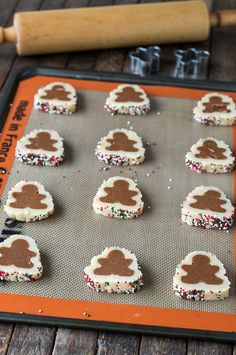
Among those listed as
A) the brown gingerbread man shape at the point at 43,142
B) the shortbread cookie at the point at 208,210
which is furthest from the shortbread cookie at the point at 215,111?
the brown gingerbread man shape at the point at 43,142

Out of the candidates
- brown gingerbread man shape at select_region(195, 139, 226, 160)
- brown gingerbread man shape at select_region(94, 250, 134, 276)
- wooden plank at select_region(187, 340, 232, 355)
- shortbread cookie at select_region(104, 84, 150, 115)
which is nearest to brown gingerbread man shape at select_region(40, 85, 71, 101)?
shortbread cookie at select_region(104, 84, 150, 115)

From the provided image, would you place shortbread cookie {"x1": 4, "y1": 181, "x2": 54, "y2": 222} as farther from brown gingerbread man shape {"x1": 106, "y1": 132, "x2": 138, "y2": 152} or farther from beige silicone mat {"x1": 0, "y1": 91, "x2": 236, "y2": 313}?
brown gingerbread man shape {"x1": 106, "y1": 132, "x2": 138, "y2": 152}

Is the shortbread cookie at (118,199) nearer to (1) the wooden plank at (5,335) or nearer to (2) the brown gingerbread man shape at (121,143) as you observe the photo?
(2) the brown gingerbread man shape at (121,143)

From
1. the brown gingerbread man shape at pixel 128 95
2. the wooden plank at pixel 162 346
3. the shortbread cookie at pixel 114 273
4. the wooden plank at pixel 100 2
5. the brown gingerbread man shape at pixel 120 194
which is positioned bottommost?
the wooden plank at pixel 162 346

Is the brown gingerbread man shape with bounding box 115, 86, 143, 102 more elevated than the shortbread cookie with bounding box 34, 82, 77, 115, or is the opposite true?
the brown gingerbread man shape with bounding box 115, 86, 143, 102

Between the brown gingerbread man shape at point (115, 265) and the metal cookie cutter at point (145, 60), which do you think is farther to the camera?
the metal cookie cutter at point (145, 60)

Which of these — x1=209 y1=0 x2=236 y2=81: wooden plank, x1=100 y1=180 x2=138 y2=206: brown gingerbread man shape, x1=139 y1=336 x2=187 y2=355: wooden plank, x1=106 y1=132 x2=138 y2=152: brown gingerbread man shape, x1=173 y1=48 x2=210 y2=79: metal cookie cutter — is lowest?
x1=139 y1=336 x2=187 y2=355: wooden plank

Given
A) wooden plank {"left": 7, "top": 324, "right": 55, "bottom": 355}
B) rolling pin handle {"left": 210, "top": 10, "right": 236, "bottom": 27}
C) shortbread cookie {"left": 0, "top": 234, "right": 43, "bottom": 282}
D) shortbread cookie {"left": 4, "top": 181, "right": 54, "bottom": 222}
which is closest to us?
wooden plank {"left": 7, "top": 324, "right": 55, "bottom": 355}
